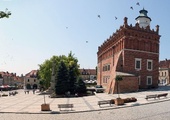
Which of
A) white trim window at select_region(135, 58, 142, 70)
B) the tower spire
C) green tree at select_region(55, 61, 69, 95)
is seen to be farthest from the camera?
the tower spire

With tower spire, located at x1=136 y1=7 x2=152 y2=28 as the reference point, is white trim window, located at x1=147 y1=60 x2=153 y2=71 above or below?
below

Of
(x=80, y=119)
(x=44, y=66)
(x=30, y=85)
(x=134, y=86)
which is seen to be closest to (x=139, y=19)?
(x=134, y=86)

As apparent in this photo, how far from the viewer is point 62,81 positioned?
42438 mm

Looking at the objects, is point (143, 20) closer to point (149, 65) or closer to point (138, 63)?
point (149, 65)

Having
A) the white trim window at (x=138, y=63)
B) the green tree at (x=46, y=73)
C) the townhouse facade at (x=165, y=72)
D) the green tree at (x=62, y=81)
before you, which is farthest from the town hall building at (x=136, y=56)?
the townhouse facade at (x=165, y=72)

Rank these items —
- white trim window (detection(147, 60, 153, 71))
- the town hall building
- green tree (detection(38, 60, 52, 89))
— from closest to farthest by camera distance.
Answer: the town hall building < white trim window (detection(147, 60, 153, 71)) < green tree (detection(38, 60, 52, 89))

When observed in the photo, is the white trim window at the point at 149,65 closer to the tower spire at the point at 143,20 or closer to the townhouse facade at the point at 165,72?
the tower spire at the point at 143,20

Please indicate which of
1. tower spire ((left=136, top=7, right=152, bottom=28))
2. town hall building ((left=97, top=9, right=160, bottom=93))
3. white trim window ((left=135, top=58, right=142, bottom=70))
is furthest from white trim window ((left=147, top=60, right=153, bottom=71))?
tower spire ((left=136, top=7, right=152, bottom=28))

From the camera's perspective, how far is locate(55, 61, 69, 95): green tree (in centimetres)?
4159

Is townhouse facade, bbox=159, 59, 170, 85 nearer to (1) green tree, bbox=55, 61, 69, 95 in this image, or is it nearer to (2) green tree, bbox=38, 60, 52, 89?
(2) green tree, bbox=38, 60, 52, 89

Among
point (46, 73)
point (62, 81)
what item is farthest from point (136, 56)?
point (46, 73)

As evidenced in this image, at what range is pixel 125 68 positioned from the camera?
1705 inches

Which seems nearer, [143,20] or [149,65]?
[149,65]

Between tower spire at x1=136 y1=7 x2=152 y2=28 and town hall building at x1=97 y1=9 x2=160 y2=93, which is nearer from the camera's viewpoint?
town hall building at x1=97 y1=9 x2=160 y2=93
